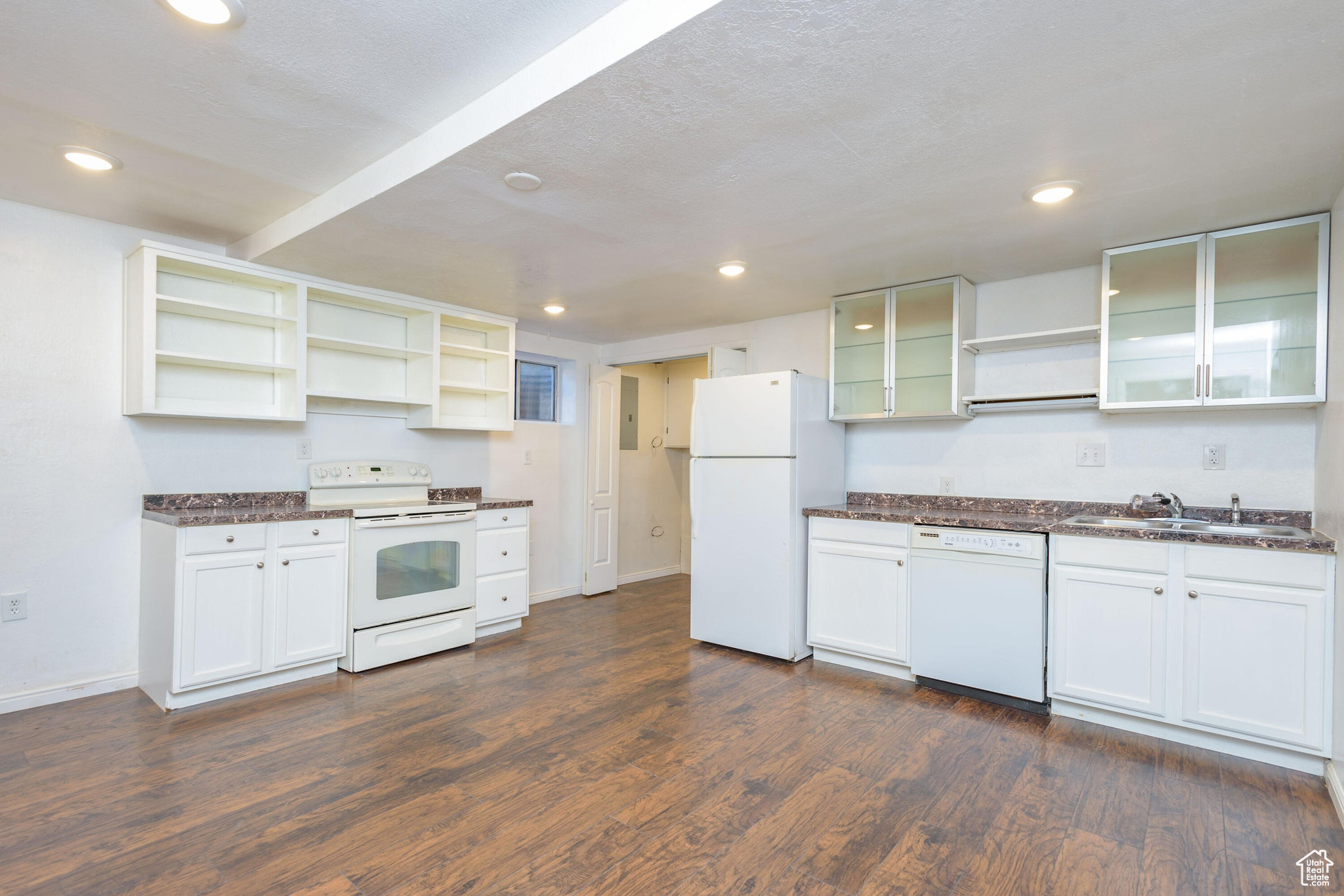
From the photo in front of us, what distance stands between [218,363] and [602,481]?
2.84 meters

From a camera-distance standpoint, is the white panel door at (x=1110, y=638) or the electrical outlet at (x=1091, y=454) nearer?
the white panel door at (x=1110, y=638)

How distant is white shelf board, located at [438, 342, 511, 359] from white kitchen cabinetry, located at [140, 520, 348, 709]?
4.63ft

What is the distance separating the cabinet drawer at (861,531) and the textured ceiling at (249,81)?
2632mm

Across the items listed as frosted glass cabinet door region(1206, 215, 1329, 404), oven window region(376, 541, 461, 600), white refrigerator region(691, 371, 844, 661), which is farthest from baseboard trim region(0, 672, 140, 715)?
frosted glass cabinet door region(1206, 215, 1329, 404)

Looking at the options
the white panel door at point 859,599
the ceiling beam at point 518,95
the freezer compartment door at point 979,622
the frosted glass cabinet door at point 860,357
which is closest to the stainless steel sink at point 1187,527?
the freezer compartment door at point 979,622

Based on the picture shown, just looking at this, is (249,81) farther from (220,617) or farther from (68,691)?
(68,691)

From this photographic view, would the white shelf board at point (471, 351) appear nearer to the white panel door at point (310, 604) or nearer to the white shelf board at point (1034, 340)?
the white panel door at point (310, 604)

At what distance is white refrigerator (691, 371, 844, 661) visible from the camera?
12.0 ft

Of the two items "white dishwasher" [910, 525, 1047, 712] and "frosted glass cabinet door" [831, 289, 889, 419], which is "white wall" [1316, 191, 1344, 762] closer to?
"white dishwasher" [910, 525, 1047, 712]

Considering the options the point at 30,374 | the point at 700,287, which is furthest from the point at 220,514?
the point at 700,287

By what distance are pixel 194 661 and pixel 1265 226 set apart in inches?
192

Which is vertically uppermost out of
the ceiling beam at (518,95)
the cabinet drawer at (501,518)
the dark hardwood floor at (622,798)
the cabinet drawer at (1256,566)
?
the ceiling beam at (518,95)

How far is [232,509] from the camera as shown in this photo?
343 centimetres

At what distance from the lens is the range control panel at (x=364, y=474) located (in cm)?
362
